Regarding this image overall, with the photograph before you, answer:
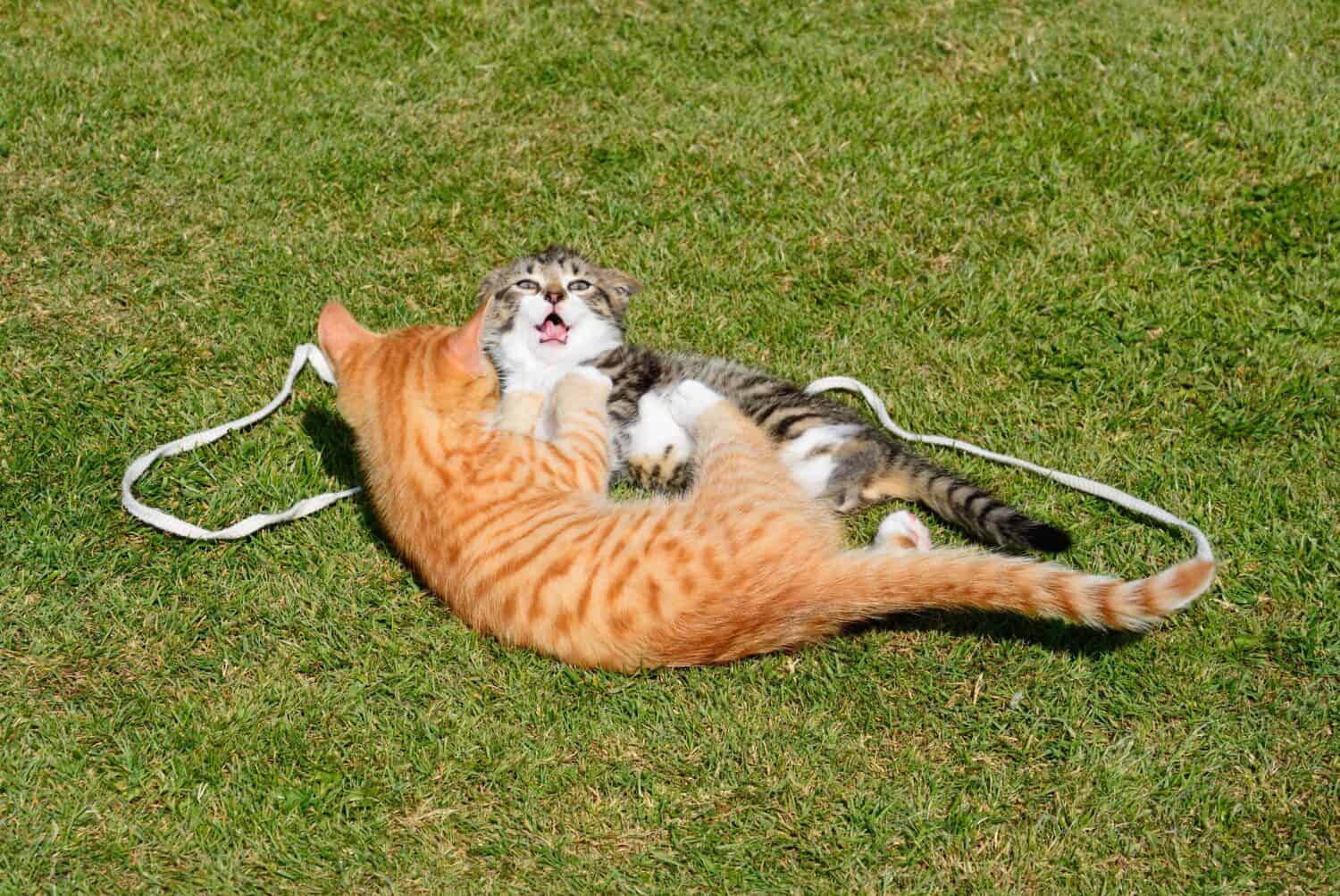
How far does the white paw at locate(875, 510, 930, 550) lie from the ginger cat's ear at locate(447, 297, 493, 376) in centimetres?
148

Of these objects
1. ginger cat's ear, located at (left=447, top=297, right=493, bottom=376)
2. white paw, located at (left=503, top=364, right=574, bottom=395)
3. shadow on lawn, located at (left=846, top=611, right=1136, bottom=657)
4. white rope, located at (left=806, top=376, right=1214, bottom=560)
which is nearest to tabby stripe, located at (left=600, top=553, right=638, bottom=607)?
shadow on lawn, located at (left=846, top=611, right=1136, bottom=657)

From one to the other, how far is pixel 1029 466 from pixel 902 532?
2.28 feet

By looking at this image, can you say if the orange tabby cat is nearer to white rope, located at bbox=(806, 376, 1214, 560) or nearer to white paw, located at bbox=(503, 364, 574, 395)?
white paw, located at bbox=(503, 364, 574, 395)

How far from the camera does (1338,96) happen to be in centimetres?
591

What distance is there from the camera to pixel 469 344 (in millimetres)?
3684

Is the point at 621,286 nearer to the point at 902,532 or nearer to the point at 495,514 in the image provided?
the point at 495,514

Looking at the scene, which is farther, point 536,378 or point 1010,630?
point 536,378

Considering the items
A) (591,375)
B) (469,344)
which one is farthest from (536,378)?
(469,344)

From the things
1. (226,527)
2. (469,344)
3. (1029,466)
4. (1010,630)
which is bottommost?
(226,527)

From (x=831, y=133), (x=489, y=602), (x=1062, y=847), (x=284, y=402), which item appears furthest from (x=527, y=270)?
Answer: (x=1062, y=847)

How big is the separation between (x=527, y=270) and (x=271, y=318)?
1163 mm

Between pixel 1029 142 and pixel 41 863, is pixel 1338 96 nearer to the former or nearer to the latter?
pixel 1029 142

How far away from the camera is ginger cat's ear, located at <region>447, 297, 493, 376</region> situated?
368 centimetres

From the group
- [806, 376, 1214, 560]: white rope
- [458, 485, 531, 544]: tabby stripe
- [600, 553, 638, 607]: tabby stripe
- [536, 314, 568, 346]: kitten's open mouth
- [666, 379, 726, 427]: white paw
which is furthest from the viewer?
[536, 314, 568, 346]: kitten's open mouth
